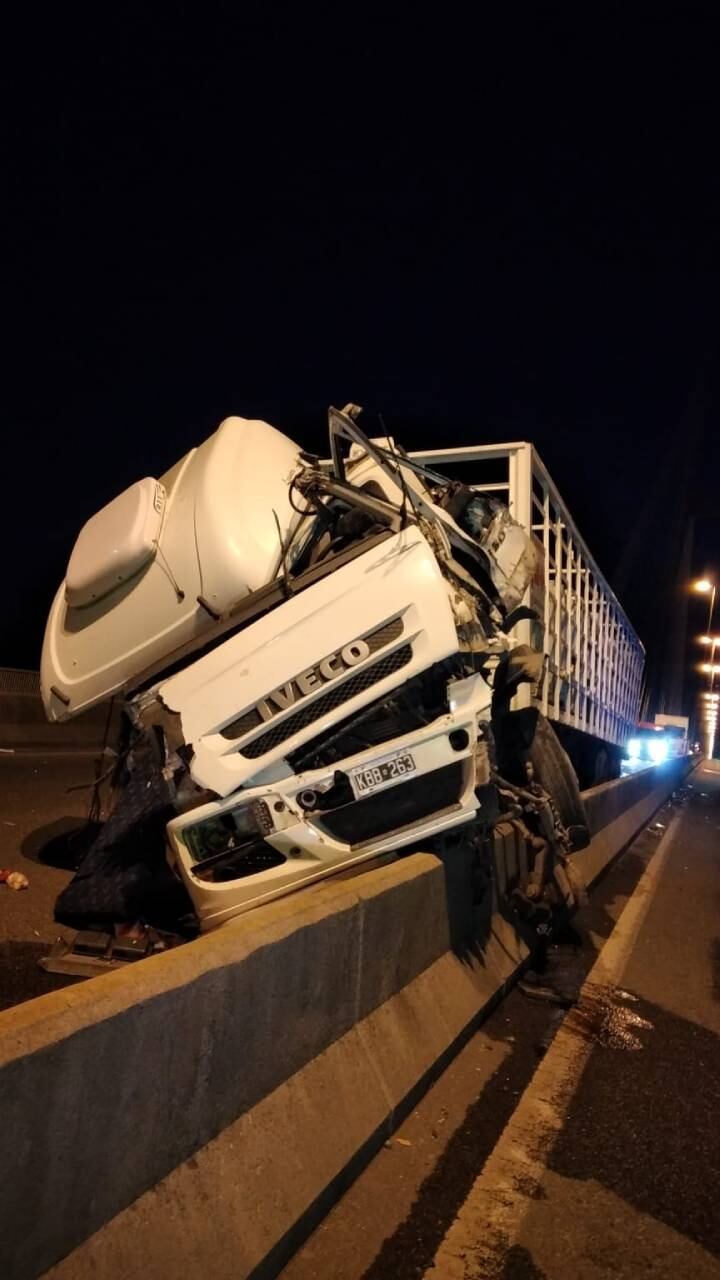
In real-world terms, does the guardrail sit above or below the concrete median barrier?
above

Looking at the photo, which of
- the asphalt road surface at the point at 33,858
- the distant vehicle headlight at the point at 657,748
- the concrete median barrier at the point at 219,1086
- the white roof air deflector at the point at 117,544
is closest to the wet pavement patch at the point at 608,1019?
the concrete median barrier at the point at 219,1086

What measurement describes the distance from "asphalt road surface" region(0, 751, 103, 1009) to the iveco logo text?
1537 mm

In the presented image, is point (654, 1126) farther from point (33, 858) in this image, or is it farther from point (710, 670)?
point (710, 670)

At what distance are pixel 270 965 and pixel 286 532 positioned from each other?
2.40 m

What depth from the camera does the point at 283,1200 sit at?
2.68 metres

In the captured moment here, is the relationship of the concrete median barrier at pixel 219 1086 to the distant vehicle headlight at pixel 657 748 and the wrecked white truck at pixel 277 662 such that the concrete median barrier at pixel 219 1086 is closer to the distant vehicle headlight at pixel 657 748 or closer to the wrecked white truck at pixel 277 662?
the wrecked white truck at pixel 277 662

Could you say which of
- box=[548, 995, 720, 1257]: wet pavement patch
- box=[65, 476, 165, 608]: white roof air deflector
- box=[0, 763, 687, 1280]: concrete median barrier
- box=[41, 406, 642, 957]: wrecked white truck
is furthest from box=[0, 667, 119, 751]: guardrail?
A: box=[0, 763, 687, 1280]: concrete median barrier

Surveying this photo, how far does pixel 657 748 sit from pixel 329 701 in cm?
3015

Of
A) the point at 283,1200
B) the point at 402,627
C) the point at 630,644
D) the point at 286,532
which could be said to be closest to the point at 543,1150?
the point at 283,1200

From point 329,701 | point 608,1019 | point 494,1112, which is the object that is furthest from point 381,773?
point 608,1019

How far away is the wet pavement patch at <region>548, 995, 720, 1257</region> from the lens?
328cm

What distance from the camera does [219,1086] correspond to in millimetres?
2668

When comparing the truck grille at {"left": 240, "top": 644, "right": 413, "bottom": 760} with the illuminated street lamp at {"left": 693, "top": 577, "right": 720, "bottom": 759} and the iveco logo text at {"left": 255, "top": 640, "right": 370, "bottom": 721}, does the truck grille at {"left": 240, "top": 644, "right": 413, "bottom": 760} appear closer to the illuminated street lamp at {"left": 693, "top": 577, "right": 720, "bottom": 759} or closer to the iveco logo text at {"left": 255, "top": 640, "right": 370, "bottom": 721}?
the iveco logo text at {"left": 255, "top": 640, "right": 370, "bottom": 721}

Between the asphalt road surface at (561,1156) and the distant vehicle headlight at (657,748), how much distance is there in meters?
25.8
